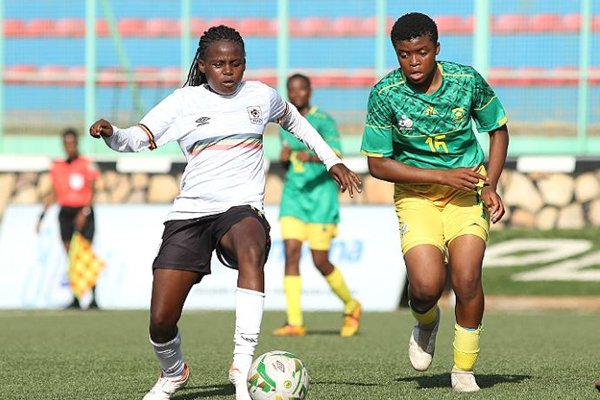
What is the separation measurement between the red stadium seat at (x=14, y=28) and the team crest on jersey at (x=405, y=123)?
1276cm

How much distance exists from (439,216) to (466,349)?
742 mm

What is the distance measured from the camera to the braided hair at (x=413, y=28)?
7.39 m

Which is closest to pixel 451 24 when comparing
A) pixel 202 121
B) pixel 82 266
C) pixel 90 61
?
pixel 90 61

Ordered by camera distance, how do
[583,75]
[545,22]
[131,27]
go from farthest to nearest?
[131,27]
[583,75]
[545,22]

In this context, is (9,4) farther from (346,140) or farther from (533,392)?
(533,392)

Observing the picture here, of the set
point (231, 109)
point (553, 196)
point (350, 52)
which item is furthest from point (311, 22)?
point (231, 109)

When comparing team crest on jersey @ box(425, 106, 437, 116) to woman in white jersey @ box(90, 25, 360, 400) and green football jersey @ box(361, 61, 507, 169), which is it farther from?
woman in white jersey @ box(90, 25, 360, 400)

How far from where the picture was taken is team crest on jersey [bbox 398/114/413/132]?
25.1 ft

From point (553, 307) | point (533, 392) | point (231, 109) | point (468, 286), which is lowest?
point (553, 307)

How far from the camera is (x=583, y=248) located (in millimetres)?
18453

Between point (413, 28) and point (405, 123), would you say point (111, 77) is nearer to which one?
point (405, 123)

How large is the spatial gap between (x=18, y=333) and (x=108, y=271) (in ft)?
18.2

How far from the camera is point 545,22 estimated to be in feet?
60.8

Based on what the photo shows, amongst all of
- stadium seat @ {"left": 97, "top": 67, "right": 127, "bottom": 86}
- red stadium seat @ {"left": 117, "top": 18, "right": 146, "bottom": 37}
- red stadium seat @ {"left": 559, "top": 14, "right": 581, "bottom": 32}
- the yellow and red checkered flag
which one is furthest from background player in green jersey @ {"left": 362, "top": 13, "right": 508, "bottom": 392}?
stadium seat @ {"left": 97, "top": 67, "right": 127, "bottom": 86}
